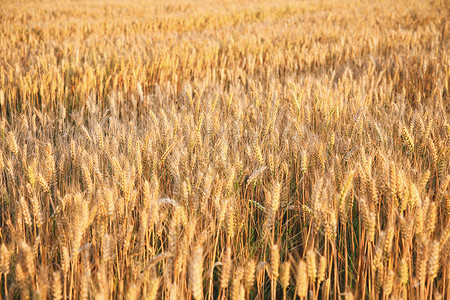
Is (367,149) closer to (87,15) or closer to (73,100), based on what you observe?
(73,100)

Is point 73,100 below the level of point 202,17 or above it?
below

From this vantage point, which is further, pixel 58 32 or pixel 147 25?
pixel 147 25

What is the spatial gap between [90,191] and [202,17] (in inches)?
313

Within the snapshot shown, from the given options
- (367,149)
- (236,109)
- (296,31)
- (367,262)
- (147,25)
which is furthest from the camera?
(147,25)

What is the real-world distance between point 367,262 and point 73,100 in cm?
248

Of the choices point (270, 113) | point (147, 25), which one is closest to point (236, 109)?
point (270, 113)

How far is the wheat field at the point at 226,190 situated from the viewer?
0.88 metres

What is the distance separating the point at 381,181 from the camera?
4.07 ft

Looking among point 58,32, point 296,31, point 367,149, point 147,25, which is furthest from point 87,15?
point 367,149

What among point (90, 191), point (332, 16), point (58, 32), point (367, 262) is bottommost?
point (367, 262)

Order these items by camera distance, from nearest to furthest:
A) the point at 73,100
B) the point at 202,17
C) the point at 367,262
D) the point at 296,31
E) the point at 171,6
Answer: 1. the point at 367,262
2. the point at 73,100
3. the point at 296,31
4. the point at 202,17
5. the point at 171,6

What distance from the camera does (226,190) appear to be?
1.24 meters

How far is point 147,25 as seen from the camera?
736 cm

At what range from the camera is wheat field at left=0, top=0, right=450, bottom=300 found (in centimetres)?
88
